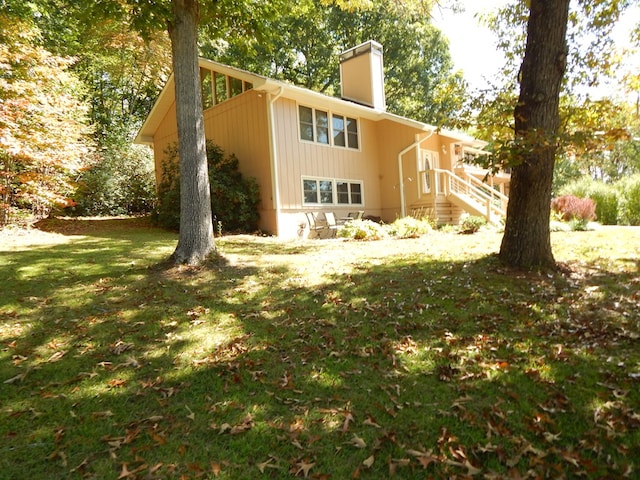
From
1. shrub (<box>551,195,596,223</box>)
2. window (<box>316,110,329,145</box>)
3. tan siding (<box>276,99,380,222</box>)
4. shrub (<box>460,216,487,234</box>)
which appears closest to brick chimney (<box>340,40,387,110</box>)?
tan siding (<box>276,99,380,222</box>)

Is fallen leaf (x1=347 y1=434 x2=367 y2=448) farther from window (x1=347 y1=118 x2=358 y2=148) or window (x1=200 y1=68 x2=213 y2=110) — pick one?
window (x1=200 y1=68 x2=213 y2=110)

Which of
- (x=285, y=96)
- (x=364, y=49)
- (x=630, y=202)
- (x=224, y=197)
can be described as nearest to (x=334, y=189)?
(x=285, y=96)

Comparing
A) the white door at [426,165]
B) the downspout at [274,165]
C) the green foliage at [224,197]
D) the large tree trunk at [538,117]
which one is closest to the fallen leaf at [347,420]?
the large tree trunk at [538,117]

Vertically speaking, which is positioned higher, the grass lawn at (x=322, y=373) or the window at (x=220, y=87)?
the window at (x=220, y=87)

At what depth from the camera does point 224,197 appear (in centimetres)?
1295

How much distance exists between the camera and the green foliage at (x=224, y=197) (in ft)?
42.0

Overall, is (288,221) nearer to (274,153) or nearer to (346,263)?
(274,153)

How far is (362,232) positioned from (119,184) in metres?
13.2

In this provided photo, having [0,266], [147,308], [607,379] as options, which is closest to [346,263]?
[147,308]

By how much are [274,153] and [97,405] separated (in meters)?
10.9

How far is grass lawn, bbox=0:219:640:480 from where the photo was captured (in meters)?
2.48

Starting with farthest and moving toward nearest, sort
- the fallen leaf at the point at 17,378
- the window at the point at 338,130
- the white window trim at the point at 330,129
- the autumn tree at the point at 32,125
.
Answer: the window at the point at 338,130, the white window trim at the point at 330,129, the autumn tree at the point at 32,125, the fallen leaf at the point at 17,378

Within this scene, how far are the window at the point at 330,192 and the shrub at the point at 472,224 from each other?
14.6ft

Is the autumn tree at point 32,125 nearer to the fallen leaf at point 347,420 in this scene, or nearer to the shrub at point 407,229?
the shrub at point 407,229
